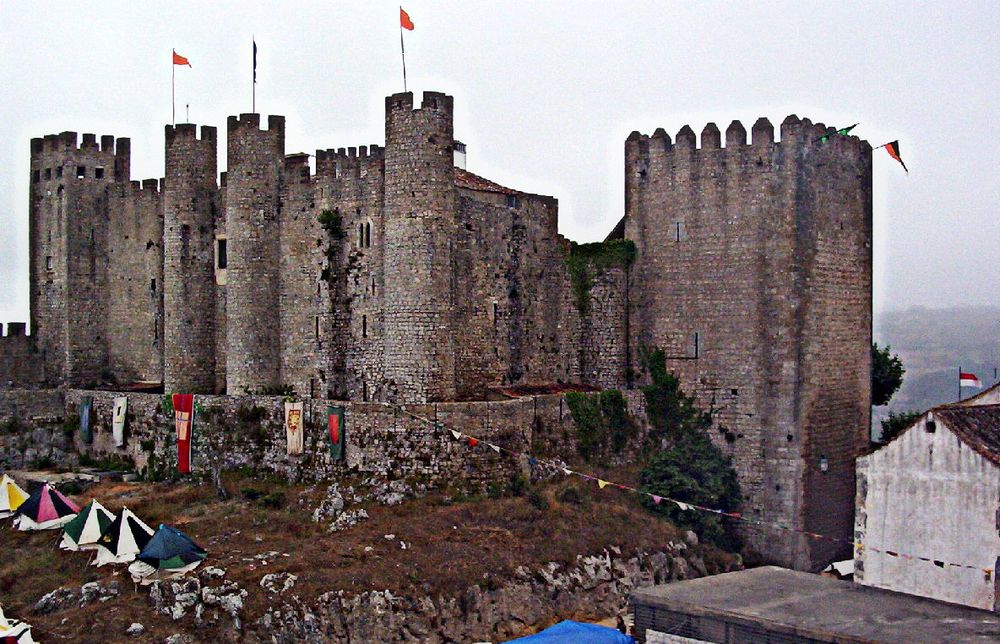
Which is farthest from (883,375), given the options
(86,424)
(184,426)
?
(86,424)

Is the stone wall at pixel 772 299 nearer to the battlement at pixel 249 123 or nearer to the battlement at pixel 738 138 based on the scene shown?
the battlement at pixel 738 138

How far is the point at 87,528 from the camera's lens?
101ft

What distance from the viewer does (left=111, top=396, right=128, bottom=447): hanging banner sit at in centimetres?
Result: 3972

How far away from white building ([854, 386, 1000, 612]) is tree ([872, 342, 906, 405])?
1118 centimetres

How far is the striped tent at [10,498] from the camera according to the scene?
3538 cm

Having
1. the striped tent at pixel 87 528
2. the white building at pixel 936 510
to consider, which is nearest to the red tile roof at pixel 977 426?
the white building at pixel 936 510

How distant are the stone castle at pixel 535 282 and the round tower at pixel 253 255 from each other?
6 centimetres

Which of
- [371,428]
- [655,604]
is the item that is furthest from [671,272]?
[655,604]

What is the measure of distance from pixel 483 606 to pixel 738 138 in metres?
16.7

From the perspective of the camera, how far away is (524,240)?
39438mm

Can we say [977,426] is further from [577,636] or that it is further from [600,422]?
[600,422]

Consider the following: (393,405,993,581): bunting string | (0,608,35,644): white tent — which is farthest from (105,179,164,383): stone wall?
(0,608,35,644): white tent

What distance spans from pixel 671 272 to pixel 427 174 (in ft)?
29.2

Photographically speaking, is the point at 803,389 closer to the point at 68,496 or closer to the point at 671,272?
the point at 671,272
